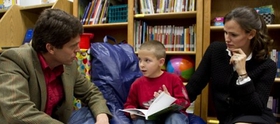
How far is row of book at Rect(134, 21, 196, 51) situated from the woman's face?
2.47ft

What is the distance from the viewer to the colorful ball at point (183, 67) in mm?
2031

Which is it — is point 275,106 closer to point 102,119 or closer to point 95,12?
point 102,119

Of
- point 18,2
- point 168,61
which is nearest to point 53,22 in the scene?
point 168,61

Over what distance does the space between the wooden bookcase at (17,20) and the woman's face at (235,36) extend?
67.4 inches

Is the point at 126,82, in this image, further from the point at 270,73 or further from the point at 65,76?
the point at 270,73

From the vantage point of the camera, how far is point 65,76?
118 cm

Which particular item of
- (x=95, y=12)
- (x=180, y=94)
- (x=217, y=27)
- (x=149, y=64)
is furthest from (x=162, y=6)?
(x=180, y=94)

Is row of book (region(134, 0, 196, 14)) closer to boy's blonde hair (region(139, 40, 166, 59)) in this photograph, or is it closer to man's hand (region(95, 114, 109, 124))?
boy's blonde hair (region(139, 40, 166, 59))

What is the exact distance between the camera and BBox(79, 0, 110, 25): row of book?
239 centimetres

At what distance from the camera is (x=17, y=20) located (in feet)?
8.46

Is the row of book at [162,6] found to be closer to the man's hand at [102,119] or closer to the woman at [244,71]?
the woman at [244,71]

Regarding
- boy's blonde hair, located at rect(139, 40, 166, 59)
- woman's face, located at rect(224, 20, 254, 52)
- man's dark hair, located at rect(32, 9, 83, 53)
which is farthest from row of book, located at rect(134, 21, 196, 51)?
man's dark hair, located at rect(32, 9, 83, 53)

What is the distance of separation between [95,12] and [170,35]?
0.83 metres

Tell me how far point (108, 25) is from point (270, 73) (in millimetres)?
1531
